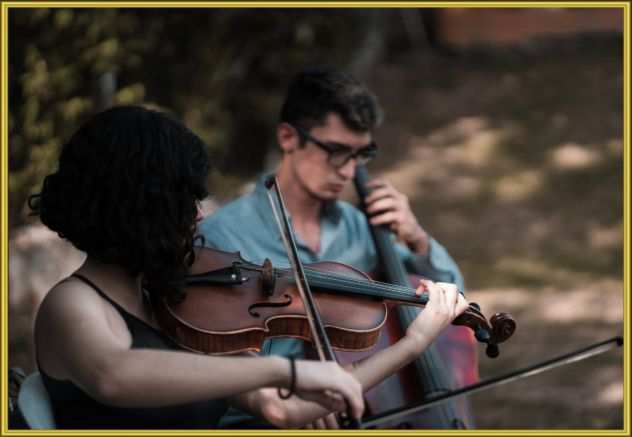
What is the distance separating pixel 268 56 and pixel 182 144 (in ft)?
14.0

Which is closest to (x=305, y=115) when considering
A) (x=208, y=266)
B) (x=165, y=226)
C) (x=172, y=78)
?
(x=208, y=266)

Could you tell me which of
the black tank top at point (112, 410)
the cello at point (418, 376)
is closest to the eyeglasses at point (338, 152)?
the cello at point (418, 376)

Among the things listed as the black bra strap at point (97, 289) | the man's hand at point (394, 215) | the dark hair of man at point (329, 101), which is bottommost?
the black bra strap at point (97, 289)

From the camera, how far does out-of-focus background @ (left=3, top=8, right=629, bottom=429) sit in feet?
12.1

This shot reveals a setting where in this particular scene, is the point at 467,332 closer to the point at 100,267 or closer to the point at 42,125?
the point at 100,267

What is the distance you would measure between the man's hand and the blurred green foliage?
56.9 inches

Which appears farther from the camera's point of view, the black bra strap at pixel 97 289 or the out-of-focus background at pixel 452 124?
the out-of-focus background at pixel 452 124

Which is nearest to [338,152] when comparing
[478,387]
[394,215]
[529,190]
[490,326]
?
[394,215]

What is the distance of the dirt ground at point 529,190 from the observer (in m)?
4.05

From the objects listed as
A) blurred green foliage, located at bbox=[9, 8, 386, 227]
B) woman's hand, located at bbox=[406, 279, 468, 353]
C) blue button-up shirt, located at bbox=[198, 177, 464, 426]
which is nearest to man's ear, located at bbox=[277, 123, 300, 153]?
blue button-up shirt, located at bbox=[198, 177, 464, 426]

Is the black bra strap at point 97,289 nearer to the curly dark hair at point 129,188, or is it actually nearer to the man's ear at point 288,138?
the curly dark hair at point 129,188

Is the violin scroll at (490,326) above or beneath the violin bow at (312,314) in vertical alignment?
above

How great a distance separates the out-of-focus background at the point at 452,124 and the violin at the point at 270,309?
1.82m

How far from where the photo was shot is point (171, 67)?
4852 millimetres
